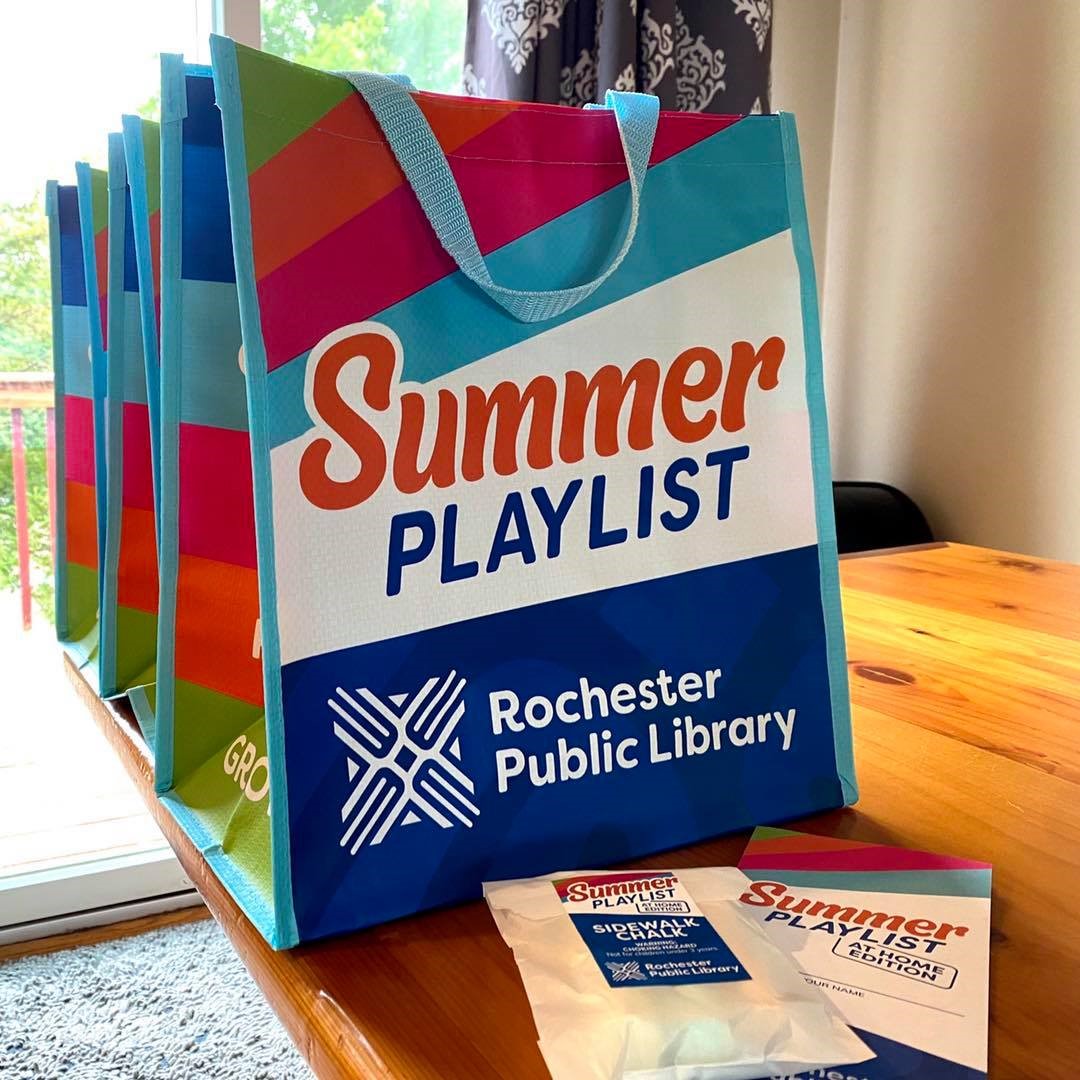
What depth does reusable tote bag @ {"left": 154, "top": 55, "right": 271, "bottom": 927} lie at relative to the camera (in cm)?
50

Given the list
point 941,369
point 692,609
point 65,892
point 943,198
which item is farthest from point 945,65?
point 65,892

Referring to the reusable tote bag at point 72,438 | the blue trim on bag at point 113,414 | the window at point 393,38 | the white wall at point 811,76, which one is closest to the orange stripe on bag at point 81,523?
the reusable tote bag at point 72,438

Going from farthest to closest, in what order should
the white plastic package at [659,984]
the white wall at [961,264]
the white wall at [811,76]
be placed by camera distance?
the white wall at [811,76]
the white wall at [961,264]
the white plastic package at [659,984]

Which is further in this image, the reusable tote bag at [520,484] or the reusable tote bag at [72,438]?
the reusable tote bag at [72,438]

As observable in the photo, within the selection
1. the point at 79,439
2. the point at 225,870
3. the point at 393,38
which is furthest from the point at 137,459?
the point at 393,38

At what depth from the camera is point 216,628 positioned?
1.84 feet

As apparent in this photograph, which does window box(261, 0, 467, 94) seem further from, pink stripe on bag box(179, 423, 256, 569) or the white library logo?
the white library logo

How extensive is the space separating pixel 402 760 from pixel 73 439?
539 mm

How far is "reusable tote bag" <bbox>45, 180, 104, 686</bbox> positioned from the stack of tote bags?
24cm

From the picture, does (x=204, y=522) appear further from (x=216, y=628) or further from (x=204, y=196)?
(x=204, y=196)

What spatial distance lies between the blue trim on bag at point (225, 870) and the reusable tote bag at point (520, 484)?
0.04 ft

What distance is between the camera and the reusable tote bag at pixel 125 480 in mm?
691

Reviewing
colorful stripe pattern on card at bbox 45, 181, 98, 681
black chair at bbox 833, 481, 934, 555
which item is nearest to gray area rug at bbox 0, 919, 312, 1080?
colorful stripe pattern on card at bbox 45, 181, 98, 681

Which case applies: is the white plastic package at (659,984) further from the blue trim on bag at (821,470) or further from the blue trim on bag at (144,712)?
the blue trim on bag at (144,712)
